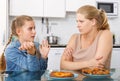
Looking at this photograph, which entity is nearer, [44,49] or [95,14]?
[44,49]

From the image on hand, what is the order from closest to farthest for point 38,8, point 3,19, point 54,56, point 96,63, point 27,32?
point 96,63 → point 27,32 → point 3,19 → point 54,56 → point 38,8

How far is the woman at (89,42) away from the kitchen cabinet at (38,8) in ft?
6.75

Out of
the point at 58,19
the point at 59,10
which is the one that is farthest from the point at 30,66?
the point at 58,19

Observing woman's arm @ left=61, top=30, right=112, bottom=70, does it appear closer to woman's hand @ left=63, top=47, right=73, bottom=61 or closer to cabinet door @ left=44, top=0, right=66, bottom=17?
woman's hand @ left=63, top=47, right=73, bottom=61

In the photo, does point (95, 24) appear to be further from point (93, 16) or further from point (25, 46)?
point (25, 46)

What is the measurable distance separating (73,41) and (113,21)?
2838 millimetres

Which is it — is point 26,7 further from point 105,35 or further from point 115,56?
point 105,35

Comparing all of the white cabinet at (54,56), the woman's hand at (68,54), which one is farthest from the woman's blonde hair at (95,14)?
the white cabinet at (54,56)

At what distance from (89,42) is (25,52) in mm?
613

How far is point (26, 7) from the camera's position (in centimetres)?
414

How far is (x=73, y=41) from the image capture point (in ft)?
7.20

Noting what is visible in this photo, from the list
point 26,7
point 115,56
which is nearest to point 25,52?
point 26,7

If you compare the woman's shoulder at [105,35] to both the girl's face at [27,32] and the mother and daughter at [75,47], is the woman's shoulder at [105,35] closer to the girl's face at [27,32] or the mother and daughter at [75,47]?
the mother and daughter at [75,47]

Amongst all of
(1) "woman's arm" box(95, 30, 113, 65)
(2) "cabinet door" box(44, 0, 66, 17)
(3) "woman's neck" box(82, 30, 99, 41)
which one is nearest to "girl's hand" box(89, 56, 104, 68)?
(1) "woman's arm" box(95, 30, 113, 65)
